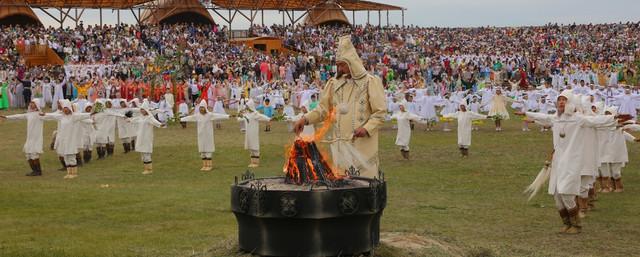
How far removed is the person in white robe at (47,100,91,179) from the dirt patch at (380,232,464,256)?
12.1m

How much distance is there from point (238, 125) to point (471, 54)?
28.6 m

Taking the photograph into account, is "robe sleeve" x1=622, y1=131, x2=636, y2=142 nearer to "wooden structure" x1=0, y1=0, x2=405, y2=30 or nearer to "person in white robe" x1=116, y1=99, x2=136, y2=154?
"person in white robe" x1=116, y1=99, x2=136, y2=154

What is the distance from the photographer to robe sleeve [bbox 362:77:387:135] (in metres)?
9.12

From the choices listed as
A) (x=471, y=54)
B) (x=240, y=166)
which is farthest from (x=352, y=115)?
(x=471, y=54)

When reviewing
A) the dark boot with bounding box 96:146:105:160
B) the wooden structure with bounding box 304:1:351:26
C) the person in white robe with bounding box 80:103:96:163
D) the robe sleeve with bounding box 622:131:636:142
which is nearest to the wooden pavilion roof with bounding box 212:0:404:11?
the wooden structure with bounding box 304:1:351:26

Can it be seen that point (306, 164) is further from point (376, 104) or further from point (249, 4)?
point (249, 4)

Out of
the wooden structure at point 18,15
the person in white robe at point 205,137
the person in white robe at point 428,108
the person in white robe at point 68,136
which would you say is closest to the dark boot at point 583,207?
the person in white robe at point 205,137

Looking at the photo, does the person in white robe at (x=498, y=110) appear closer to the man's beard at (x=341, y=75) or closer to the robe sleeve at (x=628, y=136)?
the robe sleeve at (x=628, y=136)

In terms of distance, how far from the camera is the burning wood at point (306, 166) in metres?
8.05


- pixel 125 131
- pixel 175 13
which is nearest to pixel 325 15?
pixel 175 13

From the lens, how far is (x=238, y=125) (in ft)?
107

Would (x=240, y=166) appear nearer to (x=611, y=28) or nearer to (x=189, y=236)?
(x=189, y=236)

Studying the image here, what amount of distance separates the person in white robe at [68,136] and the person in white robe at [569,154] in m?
11.3

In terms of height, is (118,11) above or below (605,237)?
above
